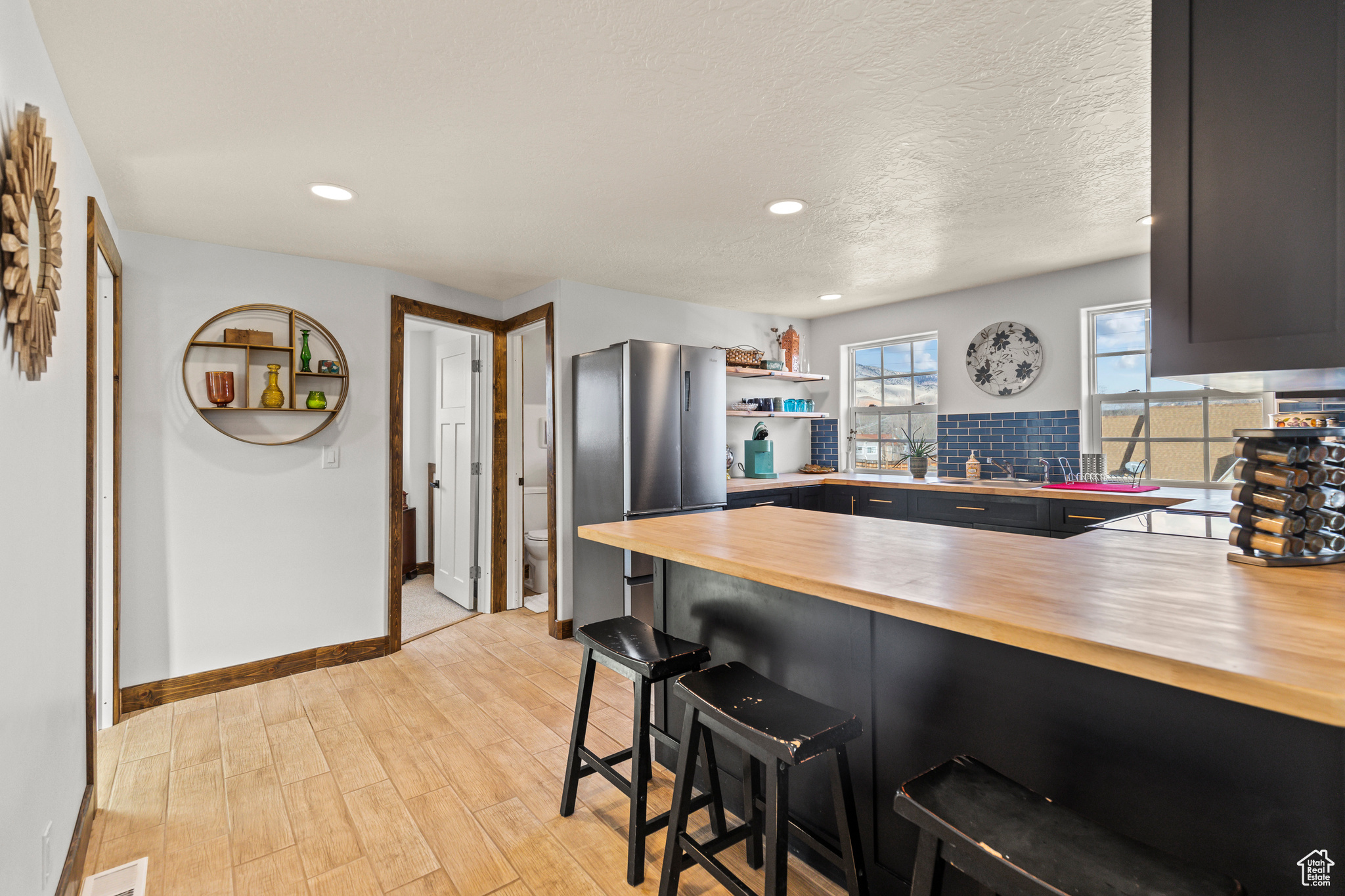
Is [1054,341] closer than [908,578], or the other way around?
[908,578]

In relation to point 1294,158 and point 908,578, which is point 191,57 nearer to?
point 908,578

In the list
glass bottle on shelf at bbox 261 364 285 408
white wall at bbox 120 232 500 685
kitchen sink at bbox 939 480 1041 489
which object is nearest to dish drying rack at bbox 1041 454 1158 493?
kitchen sink at bbox 939 480 1041 489

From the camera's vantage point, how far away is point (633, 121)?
1.99 meters

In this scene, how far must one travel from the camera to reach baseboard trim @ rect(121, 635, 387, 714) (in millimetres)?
2916

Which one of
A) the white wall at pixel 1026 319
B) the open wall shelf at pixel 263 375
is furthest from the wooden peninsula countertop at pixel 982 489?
the open wall shelf at pixel 263 375

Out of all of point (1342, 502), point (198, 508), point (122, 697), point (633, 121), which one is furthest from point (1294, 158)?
point (122, 697)

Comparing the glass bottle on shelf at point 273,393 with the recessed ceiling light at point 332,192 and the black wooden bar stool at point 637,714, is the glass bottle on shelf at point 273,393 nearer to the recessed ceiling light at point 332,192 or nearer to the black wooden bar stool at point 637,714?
the recessed ceiling light at point 332,192

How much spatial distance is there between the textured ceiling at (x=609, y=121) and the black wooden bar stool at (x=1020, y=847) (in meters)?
1.72

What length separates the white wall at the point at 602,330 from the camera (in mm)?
3943

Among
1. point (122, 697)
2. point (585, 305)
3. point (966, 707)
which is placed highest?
point (585, 305)

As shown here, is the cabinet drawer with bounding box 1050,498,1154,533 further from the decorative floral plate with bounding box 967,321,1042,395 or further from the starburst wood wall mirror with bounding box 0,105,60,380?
the starburst wood wall mirror with bounding box 0,105,60,380

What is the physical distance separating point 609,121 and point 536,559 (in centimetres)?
374

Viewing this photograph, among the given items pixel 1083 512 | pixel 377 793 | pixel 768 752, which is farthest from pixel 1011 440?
pixel 377 793

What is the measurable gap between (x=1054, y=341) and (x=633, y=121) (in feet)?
11.0
